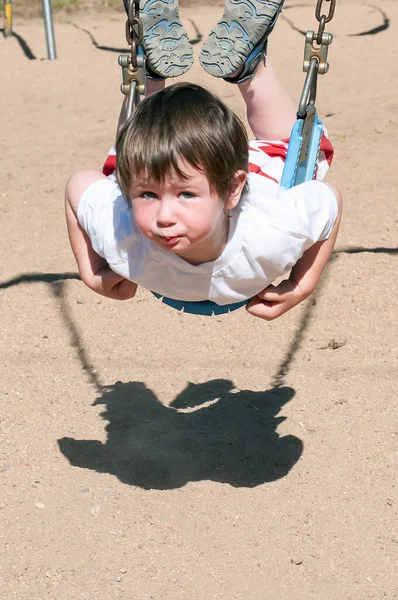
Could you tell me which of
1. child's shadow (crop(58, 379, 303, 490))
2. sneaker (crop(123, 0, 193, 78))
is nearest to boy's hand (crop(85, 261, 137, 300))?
sneaker (crop(123, 0, 193, 78))

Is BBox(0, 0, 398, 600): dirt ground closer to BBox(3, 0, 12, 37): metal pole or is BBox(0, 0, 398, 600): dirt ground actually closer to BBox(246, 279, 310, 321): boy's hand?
BBox(246, 279, 310, 321): boy's hand

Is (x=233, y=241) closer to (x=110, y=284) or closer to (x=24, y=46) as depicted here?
(x=110, y=284)

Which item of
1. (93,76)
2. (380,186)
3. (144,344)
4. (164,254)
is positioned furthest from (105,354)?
(93,76)

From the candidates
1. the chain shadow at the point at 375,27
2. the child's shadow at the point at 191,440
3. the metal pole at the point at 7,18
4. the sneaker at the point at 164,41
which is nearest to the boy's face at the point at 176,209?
the sneaker at the point at 164,41

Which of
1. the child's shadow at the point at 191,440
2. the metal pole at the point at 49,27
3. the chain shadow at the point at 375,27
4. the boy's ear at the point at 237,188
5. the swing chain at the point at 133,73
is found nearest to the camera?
the boy's ear at the point at 237,188

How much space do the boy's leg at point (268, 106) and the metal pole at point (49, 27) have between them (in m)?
3.79

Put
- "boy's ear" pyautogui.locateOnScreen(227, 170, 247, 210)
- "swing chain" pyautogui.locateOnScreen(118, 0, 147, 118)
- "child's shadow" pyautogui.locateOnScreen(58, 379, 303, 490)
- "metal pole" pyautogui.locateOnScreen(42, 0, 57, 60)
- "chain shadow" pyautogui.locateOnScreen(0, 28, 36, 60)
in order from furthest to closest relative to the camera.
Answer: "chain shadow" pyautogui.locateOnScreen(0, 28, 36, 60) → "metal pole" pyautogui.locateOnScreen(42, 0, 57, 60) → "child's shadow" pyautogui.locateOnScreen(58, 379, 303, 490) → "swing chain" pyautogui.locateOnScreen(118, 0, 147, 118) → "boy's ear" pyautogui.locateOnScreen(227, 170, 247, 210)

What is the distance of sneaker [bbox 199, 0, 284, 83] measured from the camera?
7.96 ft

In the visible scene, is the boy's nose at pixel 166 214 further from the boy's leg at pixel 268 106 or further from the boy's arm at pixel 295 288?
the boy's leg at pixel 268 106

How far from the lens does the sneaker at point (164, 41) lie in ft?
7.95

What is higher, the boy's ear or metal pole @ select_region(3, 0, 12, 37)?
the boy's ear

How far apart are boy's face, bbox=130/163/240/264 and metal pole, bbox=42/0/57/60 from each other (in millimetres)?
4501

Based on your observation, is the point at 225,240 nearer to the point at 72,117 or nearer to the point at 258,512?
the point at 258,512

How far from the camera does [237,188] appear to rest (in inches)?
75.4
